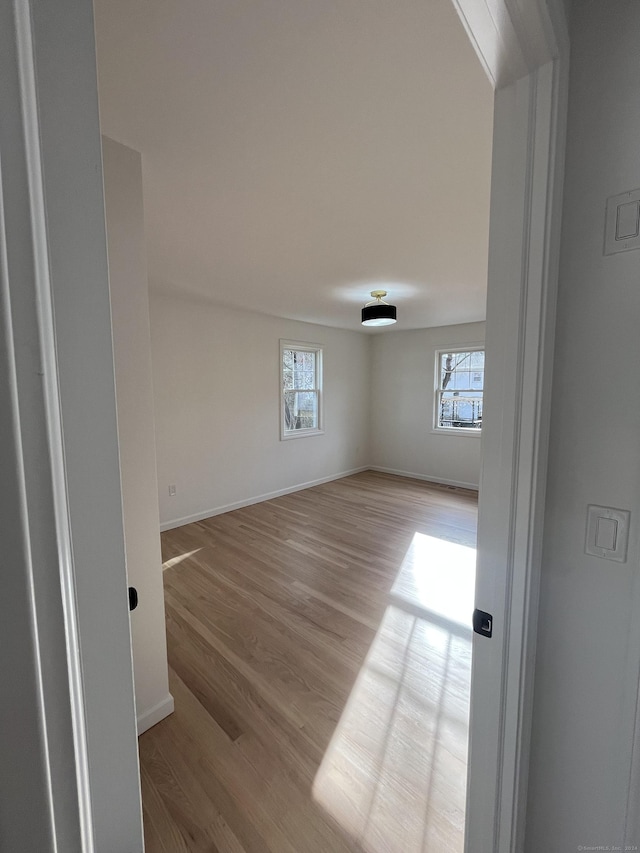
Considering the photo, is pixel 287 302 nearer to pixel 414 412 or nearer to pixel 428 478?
pixel 414 412

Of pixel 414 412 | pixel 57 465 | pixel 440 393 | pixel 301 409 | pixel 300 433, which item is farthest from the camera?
pixel 414 412

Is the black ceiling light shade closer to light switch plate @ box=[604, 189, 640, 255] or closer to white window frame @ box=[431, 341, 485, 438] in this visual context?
white window frame @ box=[431, 341, 485, 438]

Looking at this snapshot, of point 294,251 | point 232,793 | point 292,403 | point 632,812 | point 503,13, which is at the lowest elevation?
point 232,793

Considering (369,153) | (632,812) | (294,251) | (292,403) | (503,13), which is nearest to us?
(503,13)

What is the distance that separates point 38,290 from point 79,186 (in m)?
0.10

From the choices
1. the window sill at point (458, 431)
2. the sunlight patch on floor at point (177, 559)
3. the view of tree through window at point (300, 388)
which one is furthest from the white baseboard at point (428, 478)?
the sunlight patch on floor at point (177, 559)

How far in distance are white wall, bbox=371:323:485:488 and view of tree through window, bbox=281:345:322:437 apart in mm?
1401

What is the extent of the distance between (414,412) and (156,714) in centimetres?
514

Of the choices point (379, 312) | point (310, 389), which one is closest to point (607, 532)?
point (379, 312)

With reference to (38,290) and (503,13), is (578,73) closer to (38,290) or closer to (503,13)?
(503,13)

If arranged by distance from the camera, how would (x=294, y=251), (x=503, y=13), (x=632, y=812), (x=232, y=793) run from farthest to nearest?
(x=294, y=251) < (x=232, y=793) < (x=632, y=812) < (x=503, y=13)

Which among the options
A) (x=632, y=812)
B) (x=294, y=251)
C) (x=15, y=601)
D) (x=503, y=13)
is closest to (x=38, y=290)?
(x=15, y=601)

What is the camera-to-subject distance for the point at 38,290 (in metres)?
0.24

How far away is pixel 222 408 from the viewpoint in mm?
4234
